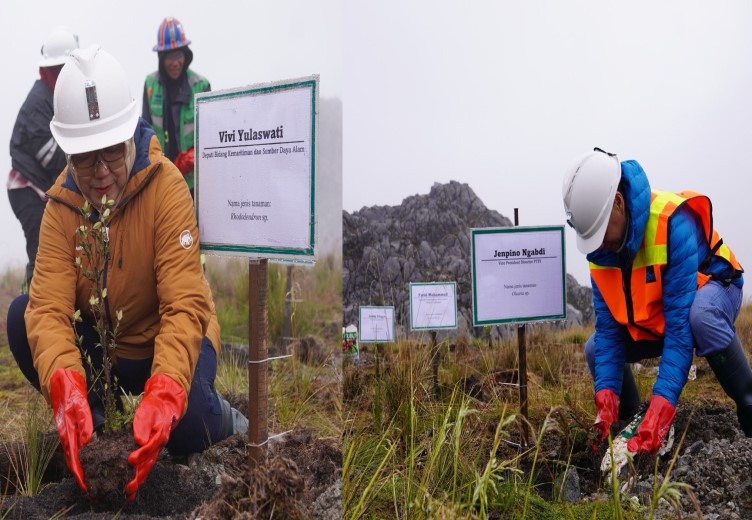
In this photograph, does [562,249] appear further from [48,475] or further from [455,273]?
[455,273]

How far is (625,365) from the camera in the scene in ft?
12.9

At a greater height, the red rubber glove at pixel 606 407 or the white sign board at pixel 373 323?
the white sign board at pixel 373 323

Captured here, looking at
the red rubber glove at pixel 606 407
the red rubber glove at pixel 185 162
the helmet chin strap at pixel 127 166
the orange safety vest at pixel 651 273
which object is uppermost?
the red rubber glove at pixel 185 162

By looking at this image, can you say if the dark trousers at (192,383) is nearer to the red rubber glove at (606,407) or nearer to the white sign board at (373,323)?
Answer: the red rubber glove at (606,407)

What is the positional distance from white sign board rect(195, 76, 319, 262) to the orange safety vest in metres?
1.71

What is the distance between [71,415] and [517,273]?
7.14 ft

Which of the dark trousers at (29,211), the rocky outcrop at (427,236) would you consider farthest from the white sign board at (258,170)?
the rocky outcrop at (427,236)

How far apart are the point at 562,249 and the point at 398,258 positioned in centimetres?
501

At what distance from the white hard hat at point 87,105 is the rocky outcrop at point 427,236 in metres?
5.68

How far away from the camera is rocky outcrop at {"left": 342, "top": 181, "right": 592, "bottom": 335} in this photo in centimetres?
831

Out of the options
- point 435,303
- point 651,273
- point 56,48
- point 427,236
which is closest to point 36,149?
point 56,48

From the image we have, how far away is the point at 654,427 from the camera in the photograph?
3.08 m

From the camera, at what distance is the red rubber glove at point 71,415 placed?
89.4 inches

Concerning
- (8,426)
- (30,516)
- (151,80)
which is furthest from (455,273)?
(30,516)
